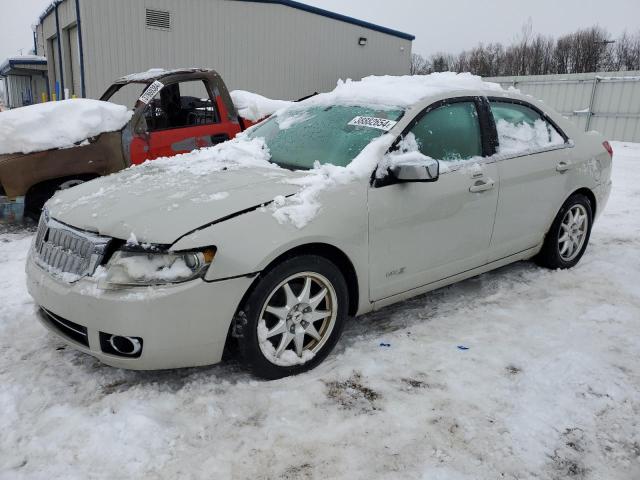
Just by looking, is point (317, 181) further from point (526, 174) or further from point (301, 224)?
point (526, 174)

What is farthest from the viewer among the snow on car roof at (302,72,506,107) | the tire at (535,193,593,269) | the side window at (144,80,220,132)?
the side window at (144,80,220,132)

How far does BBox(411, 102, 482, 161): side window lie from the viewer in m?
3.49

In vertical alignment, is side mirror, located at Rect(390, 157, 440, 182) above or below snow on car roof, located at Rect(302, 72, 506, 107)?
below

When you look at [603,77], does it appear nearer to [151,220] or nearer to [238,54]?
[238,54]

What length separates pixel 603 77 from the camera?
1731 centimetres

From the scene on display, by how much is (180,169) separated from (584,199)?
345 centimetres

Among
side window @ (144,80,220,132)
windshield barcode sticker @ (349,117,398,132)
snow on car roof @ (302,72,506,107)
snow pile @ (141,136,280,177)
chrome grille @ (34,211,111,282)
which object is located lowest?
chrome grille @ (34,211,111,282)

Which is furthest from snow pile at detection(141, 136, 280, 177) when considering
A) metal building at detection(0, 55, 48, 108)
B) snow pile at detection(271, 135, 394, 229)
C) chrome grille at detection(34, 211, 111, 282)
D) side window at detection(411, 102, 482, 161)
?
metal building at detection(0, 55, 48, 108)

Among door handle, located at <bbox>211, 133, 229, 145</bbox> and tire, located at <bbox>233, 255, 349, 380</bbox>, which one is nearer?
tire, located at <bbox>233, 255, 349, 380</bbox>

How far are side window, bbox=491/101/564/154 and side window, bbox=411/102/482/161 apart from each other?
25 centimetres

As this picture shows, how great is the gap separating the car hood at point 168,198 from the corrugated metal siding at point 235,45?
1180cm

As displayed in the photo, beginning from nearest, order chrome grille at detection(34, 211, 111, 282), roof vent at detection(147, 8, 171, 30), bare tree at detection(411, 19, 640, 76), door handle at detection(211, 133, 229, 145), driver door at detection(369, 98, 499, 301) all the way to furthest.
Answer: chrome grille at detection(34, 211, 111, 282) → driver door at detection(369, 98, 499, 301) → door handle at detection(211, 133, 229, 145) → roof vent at detection(147, 8, 171, 30) → bare tree at detection(411, 19, 640, 76)

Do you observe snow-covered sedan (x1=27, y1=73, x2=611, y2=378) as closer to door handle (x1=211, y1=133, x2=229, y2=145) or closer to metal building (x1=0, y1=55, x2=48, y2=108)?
door handle (x1=211, y1=133, x2=229, y2=145)

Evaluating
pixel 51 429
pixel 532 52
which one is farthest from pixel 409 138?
pixel 532 52
